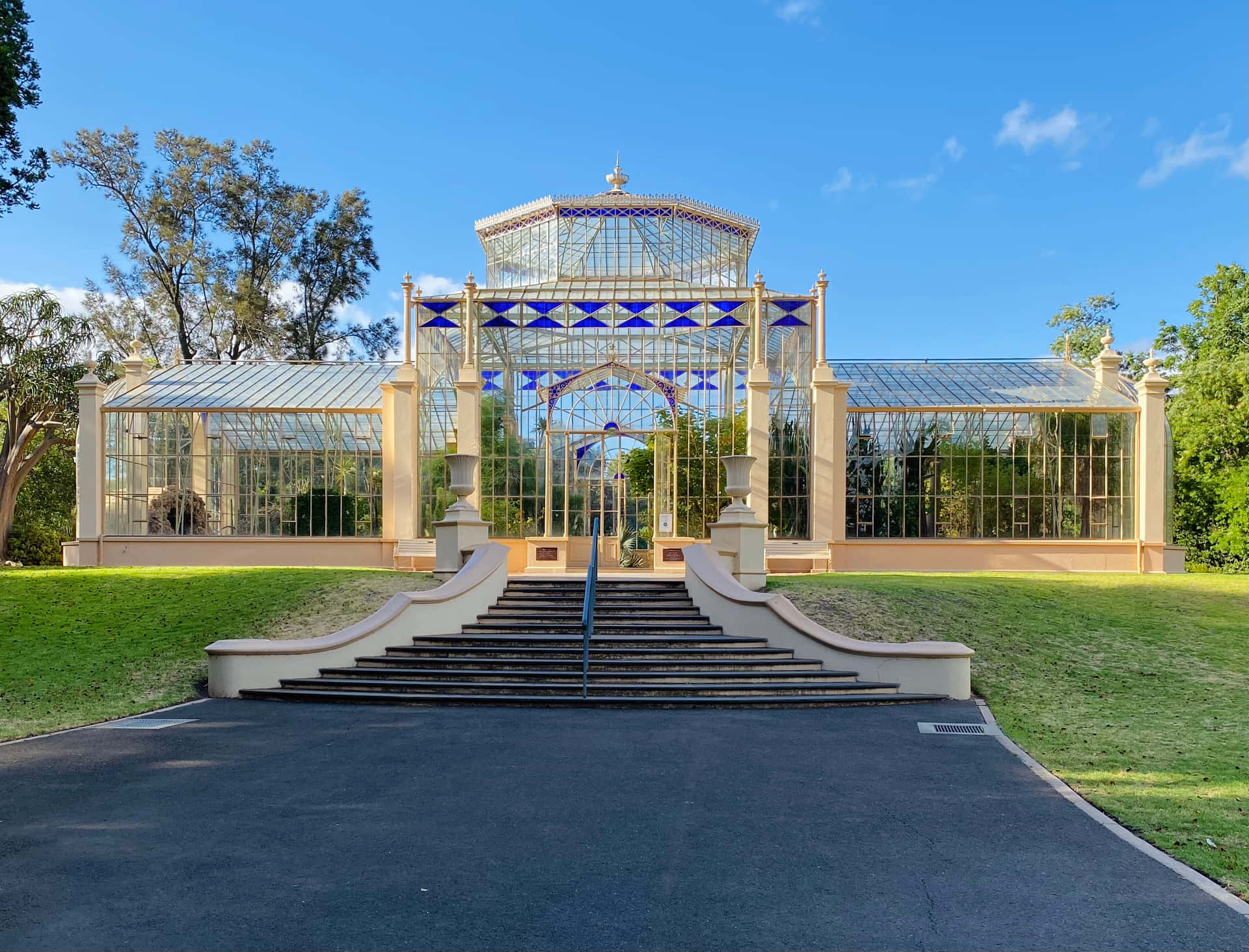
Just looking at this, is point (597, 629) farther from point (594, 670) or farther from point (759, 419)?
point (759, 419)

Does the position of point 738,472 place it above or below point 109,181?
below

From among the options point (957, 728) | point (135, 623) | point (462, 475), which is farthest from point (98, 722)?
point (957, 728)

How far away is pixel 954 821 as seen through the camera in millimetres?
5961

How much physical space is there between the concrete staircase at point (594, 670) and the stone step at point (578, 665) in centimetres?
1

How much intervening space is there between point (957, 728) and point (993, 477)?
14345 millimetres

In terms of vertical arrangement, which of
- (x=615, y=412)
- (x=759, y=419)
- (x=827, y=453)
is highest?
(x=615, y=412)

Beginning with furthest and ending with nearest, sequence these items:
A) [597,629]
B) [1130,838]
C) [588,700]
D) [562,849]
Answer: [597,629], [588,700], [1130,838], [562,849]

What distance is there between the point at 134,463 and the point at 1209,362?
32.0 metres

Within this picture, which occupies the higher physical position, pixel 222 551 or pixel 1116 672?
pixel 222 551

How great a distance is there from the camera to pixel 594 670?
37.4ft

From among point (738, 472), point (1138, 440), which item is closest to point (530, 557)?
point (738, 472)

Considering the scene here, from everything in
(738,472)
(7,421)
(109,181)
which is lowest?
(738,472)

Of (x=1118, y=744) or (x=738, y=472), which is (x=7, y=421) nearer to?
(x=738, y=472)

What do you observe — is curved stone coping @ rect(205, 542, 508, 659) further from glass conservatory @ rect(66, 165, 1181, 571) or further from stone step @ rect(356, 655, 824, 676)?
glass conservatory @ rect(66, 165, 1181, 571)
